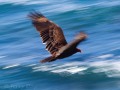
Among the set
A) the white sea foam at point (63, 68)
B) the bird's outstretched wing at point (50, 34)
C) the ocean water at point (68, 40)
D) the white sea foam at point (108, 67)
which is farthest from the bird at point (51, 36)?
the white sea foam at point (63, 68)

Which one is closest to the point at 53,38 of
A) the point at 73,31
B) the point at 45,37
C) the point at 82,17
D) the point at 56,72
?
the point at 45,37

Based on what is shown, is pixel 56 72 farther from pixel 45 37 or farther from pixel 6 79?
pixel 45 37

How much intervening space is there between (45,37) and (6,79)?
462cm

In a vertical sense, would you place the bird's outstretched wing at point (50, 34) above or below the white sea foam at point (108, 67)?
above

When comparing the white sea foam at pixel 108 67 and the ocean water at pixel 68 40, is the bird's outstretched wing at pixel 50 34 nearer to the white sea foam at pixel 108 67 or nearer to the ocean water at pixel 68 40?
the ocean water at pixel 68 40

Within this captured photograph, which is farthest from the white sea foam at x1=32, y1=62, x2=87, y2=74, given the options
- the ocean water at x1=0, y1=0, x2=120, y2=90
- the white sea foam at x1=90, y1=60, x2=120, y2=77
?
the white sea foam at x1=90, y1=60, x2=120, y2=77

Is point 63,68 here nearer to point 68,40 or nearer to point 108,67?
point 108,67

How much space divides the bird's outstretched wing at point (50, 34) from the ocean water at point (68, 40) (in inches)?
127

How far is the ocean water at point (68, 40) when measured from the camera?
20.5 meters

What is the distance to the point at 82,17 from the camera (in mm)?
27922

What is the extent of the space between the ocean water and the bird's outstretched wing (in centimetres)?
323

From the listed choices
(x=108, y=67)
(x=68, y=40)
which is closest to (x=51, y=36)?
(x=108, y=67)

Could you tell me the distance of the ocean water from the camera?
806 inches

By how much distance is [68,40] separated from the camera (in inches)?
983
